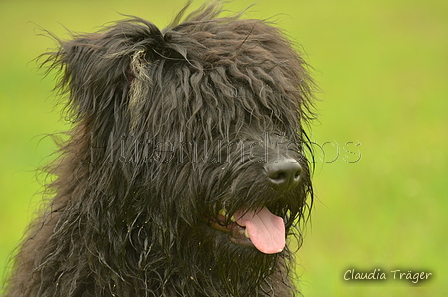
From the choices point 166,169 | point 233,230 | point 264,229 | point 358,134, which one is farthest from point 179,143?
point 358,134

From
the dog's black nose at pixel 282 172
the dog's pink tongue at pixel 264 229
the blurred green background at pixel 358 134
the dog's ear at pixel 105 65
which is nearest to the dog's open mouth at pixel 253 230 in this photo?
the dog's pink tongue at pixel 264 229

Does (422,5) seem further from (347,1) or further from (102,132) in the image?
(102,132)

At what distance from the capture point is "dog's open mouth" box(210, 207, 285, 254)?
3611 mm

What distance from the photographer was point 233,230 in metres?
3.66

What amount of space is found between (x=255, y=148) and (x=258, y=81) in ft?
1.47

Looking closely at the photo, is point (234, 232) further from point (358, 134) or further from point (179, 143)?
point (358, 134)

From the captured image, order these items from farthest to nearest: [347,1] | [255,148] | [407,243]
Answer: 1. [347,1]
2. [407,243]
3. [255,148]

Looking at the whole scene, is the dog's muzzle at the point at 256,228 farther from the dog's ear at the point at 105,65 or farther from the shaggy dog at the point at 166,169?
the dog's ear at the point at 105,65

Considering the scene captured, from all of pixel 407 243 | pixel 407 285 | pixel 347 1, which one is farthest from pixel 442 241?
pixel 347 1

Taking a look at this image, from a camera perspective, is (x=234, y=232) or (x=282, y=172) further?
(x=234, y=232)

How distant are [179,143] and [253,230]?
2.07 feet

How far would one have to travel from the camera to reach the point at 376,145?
39.0ft

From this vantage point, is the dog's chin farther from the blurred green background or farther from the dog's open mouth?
the blurred green background

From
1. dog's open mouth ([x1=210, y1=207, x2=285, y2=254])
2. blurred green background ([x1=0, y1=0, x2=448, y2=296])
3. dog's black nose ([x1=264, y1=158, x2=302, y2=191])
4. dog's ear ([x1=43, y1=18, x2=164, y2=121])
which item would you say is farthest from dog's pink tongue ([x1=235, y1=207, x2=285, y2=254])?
blurred green background ([x1=0, y1=0, x2=448, y2=296])
